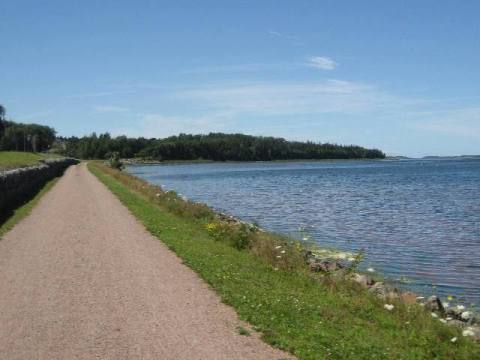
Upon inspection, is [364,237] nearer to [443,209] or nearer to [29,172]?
[443,209]

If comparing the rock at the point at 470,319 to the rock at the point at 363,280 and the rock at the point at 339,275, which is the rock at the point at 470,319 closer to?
the rock at the point at 363,280

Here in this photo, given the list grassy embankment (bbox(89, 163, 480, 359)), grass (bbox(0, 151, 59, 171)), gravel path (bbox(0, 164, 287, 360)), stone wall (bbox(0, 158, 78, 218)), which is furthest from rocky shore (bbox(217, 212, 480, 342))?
grass (bbox(0, 151, 59, 171))

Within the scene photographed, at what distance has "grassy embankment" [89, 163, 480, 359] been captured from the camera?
7785mm

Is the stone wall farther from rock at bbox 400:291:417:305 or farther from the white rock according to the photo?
the white rock

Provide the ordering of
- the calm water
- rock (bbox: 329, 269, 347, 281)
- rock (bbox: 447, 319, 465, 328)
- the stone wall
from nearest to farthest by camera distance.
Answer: rock (bbox: 447, 319, 465, 328), rock (bbox: 329, 269, 347, 281), the calm water, the stone wall

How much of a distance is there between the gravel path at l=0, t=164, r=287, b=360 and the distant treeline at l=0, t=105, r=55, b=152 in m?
125

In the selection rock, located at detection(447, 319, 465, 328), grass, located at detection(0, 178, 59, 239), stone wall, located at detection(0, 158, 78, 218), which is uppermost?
stone wall, located at detection(0, 158, 78, 218)

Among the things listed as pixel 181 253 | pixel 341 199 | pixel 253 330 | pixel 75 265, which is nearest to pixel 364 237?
pixel 181 253

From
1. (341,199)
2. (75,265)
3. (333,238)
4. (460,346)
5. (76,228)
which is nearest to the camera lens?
(460,346)

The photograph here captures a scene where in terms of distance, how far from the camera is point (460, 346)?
816 centimetres

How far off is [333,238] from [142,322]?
14.8 meters

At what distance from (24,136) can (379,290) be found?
14137 centimetres

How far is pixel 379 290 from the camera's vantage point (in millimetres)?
11680

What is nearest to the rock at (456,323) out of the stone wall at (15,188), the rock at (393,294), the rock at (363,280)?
the rock at (393,294)
